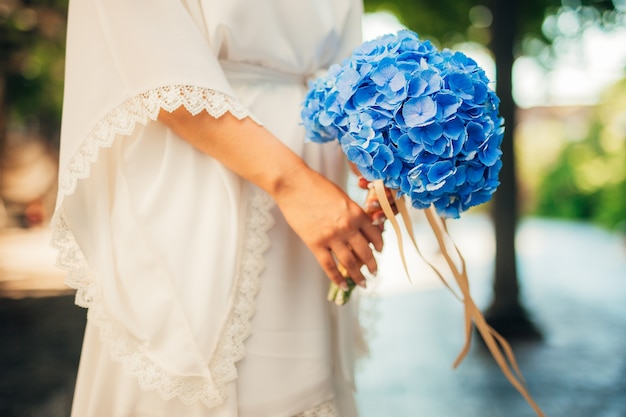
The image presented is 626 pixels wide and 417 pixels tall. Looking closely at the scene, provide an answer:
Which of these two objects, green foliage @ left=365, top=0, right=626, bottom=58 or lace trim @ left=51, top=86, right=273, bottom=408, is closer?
lace trim @ left=51, top=86, right=273, bottom=408

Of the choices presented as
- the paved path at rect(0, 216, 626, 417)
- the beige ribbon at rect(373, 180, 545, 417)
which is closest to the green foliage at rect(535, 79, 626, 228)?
the paved path at rect(0, 216, 626, 417)

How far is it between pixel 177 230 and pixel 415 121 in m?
0.51

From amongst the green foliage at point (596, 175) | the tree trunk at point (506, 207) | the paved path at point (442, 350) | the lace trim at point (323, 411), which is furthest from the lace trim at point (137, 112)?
the green foliage at point (596, 175)

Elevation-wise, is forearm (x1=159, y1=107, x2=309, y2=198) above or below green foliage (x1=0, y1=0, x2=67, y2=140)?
below

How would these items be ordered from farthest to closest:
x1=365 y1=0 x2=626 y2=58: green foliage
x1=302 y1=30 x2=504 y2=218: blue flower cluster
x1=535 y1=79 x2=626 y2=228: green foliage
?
x1=535 y1=79 x2=626 y2=228: green foliage < x1=365 y1=0 x2=626 y2=58: green foliage < x1=302 y1=30 x2=504 y2=218: blue flower cluster

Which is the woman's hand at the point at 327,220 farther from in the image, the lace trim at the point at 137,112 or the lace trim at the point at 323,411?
the lace trim at the point at 323,411

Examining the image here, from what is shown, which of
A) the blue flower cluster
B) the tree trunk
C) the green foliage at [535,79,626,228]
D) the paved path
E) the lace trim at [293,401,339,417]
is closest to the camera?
the blue flower cluster

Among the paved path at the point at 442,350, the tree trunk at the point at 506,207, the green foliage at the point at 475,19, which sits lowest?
the paved path at the point at 442,350

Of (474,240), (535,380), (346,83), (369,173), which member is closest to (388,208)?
(369,173)

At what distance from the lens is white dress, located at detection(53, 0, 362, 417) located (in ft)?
4.13

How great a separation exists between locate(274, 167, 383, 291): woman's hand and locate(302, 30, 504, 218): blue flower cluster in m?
0.09

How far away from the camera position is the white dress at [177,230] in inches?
49.6

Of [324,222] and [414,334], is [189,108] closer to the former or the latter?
[324,222]

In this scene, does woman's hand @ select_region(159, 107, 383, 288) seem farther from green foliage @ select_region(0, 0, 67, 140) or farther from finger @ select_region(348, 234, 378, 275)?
green foliage @ select_region(0, 0, 67, 140)
